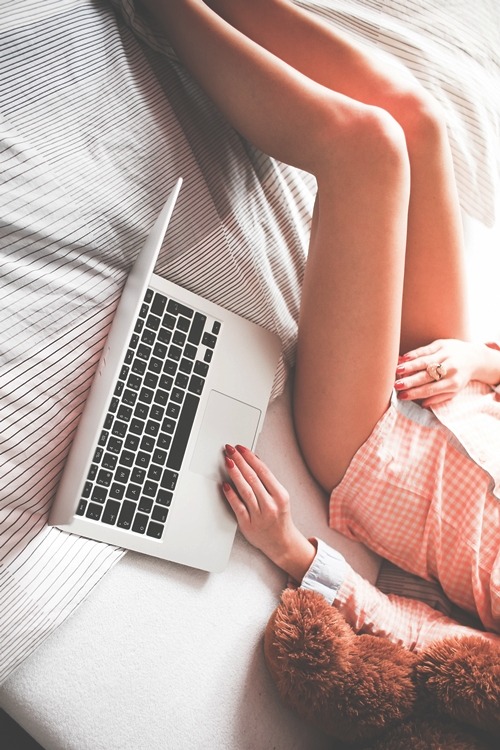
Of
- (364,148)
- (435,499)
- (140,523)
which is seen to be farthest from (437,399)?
(140,523)

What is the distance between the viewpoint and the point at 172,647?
85cm

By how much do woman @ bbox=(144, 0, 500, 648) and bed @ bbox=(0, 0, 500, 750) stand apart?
0.27 feet

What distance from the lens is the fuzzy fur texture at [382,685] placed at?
78cm

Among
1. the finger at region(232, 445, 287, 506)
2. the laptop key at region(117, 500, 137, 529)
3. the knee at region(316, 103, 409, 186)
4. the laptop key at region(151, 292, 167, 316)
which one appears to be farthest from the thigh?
the laptop key at region(117, 500, 137, 529)

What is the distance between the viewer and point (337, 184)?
871 millimetres

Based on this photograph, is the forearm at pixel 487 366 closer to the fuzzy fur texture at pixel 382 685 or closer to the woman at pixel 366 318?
the woman at pixel 366 318

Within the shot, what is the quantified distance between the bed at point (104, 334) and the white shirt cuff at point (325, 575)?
0.22 ft

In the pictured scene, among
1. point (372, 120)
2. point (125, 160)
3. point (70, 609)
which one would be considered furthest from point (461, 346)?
point (70, 609)

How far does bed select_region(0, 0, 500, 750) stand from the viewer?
2.50 feet

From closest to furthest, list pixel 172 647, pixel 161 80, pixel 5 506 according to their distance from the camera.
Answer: pixel 5 506 → pixel 172 647 → pixel 161 80

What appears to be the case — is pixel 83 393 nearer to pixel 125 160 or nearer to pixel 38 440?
pixel 38 440

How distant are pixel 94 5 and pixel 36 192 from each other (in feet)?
1.21

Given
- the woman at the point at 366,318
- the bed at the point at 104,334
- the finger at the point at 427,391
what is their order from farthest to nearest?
the finger at the point at 427,391 < the woman at the point at 366,318 < the bed at the point at 104,334

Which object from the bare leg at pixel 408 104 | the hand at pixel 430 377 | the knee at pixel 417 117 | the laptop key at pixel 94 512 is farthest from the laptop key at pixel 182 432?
the knee at pixel 417 117
